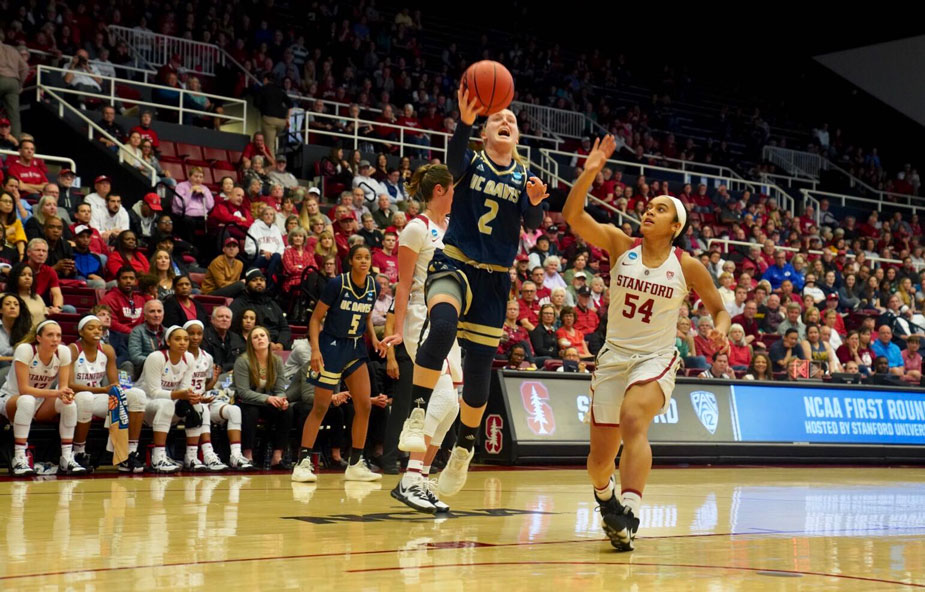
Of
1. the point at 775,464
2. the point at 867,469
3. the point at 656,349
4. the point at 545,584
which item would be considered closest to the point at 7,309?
the point at 656,349

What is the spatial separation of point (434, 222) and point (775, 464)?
7.21 meters

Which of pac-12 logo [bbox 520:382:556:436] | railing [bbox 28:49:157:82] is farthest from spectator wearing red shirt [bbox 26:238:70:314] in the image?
railing [bbox 28:49:157:82]

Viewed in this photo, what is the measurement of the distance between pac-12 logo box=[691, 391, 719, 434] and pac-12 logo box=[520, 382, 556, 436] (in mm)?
1938

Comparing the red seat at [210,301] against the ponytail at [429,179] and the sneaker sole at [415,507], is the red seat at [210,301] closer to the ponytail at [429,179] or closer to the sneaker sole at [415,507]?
the ponytail at [429,179]

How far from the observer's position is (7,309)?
9.65 m

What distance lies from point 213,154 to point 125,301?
6.82 m

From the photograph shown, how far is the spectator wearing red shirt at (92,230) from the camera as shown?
12281 millimetres

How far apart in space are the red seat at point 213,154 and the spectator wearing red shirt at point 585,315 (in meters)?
6.18

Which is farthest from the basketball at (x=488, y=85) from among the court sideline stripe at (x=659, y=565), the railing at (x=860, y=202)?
the railing at (x=860, y=202)

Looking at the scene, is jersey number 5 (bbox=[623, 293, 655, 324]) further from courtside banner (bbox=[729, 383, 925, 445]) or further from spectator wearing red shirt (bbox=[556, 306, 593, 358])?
spectator wearing red shirt (bbox=[556, 306, 593, 358])

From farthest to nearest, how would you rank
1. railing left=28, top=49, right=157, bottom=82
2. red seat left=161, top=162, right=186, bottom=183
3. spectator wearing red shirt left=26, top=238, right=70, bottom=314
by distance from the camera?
railing left=28, top=49, right=157, bottom=82, red seat left=161, top=162, right=186, bottom=183, spectator wearing red shirt left=26, top=238, right=70, bottom=314

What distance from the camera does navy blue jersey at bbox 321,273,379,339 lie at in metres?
9.20

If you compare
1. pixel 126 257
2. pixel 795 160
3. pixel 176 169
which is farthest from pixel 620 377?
pixel 795 160

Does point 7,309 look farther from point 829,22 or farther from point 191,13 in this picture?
point 829,22
